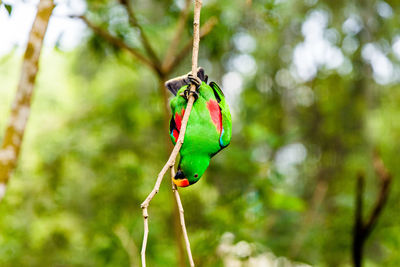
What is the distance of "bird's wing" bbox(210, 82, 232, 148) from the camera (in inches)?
46.4

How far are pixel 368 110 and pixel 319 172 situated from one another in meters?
1.59

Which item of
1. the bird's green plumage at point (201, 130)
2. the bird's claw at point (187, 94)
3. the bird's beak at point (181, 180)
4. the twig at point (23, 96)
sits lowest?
the bird's beak at point (181, 180)

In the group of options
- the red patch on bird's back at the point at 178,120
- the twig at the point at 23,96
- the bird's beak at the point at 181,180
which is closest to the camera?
the bird's beak at the point at 181,180

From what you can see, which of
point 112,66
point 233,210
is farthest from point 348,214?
point 112,66

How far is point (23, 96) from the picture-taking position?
1640 millimetres

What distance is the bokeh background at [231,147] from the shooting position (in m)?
2.97

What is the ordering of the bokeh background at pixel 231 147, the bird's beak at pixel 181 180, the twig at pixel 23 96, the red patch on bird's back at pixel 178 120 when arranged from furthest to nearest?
the bokeh background at pixel 231 147 < the twig at pixel 23 96 < the red patch on bird's back at pixel 178 120 < the bird's beak at pixel 181 180

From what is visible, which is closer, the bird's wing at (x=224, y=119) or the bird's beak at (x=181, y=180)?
the bird's beak at (x=181, y=180)

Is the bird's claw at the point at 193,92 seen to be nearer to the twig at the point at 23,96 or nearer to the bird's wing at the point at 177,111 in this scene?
the bird's wing at the point at 177,111

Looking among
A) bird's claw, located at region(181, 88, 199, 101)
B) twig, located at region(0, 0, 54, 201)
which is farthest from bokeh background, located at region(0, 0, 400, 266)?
bird's claw, located at region(181, 88, 199, 101)

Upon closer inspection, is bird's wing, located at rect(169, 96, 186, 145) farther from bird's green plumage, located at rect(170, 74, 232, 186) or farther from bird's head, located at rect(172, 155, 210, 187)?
bird's head, located at rect(172, 155, 210, 187)

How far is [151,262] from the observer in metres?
3.15

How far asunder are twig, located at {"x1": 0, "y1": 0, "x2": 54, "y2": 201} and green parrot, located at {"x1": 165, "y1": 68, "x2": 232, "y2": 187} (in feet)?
2.34

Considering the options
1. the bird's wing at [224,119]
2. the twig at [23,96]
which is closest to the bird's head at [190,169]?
the bird's wing at [224,119]
